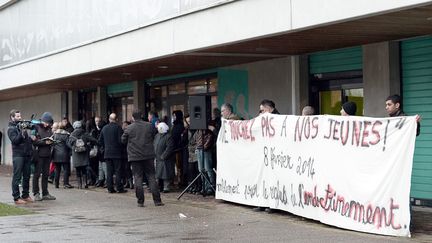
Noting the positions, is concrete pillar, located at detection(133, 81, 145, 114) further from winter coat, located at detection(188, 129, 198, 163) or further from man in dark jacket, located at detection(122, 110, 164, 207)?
man in dark jacket, located at detection(122, 110, 164, 207)

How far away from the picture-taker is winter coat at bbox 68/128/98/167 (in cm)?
1791

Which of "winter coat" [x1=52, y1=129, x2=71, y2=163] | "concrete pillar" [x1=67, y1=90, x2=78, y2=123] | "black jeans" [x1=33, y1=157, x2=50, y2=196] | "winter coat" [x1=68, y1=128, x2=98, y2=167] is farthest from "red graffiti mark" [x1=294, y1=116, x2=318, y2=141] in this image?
"concrete pillar" [x1=67, y1=90, x2=78, y2=123]

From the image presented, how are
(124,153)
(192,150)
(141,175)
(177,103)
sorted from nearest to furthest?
(141,175)
(192,150)
(124,153)
(177,103)

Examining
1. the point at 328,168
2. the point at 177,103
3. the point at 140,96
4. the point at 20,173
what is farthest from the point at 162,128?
the point at 140,96

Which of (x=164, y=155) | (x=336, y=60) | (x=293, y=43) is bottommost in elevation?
(x=164, y=155)

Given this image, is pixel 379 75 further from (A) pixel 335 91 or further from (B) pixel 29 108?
(B) pixel 29 108

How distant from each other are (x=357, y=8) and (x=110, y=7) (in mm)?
8788

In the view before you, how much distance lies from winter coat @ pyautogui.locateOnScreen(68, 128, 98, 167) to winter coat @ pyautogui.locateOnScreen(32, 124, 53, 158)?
279cm

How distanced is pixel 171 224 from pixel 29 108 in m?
22.3

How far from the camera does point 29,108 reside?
32.1m

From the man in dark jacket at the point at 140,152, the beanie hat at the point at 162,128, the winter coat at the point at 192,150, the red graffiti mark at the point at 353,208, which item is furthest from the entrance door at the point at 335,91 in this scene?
the man in dark jacket at the point at 140,152

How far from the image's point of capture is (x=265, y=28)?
39.5 ft

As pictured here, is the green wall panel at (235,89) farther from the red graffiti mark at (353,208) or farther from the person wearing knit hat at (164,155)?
the red graffiti mark at (353,208)

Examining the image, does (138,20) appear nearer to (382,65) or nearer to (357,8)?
(382,65)
